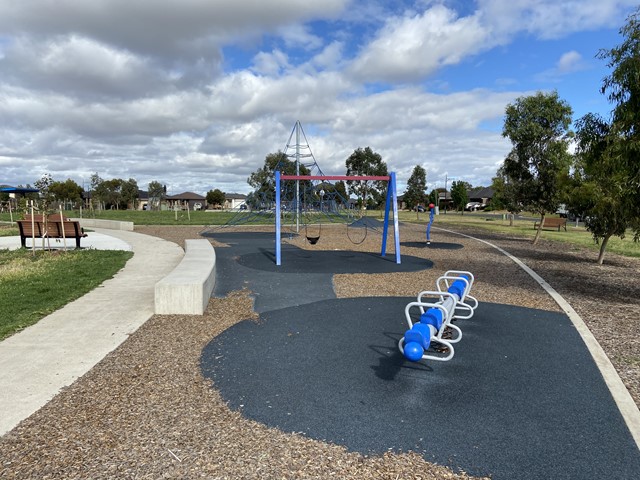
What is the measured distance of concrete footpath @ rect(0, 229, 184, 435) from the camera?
382 centimetres

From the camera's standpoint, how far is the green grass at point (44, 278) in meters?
6.35

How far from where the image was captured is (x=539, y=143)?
1711 cm

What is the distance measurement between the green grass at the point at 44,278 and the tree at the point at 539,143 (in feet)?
48.8

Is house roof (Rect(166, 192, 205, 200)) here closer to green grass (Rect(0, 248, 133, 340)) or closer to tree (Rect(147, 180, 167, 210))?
tree (Rect(147, 180, 167, 210))

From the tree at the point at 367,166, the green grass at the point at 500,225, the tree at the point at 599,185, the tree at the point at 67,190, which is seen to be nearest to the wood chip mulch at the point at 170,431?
the tree at the point at 599,185

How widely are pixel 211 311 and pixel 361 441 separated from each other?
4056mm

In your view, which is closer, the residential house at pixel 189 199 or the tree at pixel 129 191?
the tree at pixel 129 191

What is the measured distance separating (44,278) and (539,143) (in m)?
17.0

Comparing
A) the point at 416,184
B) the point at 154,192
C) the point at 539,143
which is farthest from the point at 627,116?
the point at 154,192

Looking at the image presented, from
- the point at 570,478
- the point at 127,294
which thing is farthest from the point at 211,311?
the point at 570,478

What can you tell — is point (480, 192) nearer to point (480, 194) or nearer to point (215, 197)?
point (480, 194)

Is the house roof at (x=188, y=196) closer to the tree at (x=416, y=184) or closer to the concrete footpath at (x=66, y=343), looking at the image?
the tree at (x=416, y=184)

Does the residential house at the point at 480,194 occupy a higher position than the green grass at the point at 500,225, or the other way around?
the residential house at the point at 480,194

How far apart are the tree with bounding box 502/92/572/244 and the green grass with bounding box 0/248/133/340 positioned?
14887 mm
